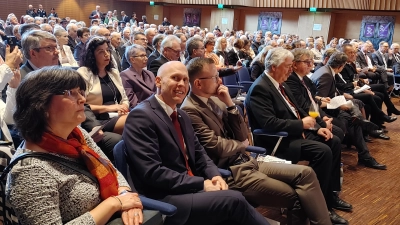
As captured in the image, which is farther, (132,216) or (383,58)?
(383,58)

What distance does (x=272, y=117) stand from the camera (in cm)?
301

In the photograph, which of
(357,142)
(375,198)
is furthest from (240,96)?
(375,198)

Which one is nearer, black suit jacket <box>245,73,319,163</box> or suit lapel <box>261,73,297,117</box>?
black suit jacket <box>245,73,319,163</box>

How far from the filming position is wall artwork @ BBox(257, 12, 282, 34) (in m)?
16.4

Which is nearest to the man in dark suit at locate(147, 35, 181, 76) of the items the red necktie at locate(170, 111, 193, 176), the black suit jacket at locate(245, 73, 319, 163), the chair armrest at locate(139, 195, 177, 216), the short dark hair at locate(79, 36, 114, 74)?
the short dark hair at locate(79, 36, 114, 74)

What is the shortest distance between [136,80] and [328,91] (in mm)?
2334

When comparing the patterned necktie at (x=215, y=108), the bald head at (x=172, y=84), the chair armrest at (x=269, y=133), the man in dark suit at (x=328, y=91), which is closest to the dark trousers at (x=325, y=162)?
the chair armrest at (x=269, y=133)

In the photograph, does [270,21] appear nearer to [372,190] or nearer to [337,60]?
[337,60]

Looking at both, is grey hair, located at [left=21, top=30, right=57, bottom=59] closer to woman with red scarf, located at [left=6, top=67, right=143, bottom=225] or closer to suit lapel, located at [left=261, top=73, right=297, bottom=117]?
woman with red scarf, located at [left=6, top=67, right=143, bottom=225]

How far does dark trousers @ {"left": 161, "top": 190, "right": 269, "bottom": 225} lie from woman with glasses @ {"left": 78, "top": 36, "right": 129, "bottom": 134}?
4.13 feet

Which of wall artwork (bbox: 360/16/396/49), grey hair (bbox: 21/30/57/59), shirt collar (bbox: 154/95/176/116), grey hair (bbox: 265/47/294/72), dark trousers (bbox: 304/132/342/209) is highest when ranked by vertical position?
wall artwork (bbox: 360/16/396/49)


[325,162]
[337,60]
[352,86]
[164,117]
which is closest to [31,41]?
[164,117]

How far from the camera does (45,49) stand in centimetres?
277

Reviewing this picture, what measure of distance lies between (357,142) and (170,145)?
2.94 metres
